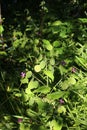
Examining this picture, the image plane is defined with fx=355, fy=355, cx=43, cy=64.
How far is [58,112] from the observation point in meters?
2.25

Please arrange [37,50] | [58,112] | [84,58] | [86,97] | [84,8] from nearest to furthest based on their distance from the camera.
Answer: [58,112]
[86,97]
[84,58]
[37,50]
[84,8]

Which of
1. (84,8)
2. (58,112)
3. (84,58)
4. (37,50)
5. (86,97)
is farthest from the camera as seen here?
(84,8)

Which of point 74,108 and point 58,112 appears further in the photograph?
point 74,108

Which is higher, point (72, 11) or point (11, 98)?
point (72, 11)

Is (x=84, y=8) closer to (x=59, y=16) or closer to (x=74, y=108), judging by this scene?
(x=59, y=16)

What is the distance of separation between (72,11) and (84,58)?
150 cm

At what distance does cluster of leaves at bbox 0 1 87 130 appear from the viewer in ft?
7.42

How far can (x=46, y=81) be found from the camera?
8.68 feet

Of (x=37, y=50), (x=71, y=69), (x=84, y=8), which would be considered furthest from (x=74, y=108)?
(x=84, y=8)

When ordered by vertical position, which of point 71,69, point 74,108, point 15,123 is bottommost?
point 15,123

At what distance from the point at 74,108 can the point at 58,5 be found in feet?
6.50

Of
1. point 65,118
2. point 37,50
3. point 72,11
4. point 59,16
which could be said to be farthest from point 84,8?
point 65,118

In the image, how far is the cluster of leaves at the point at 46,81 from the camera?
2.26m

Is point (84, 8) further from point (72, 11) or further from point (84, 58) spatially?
point (84, 58)
